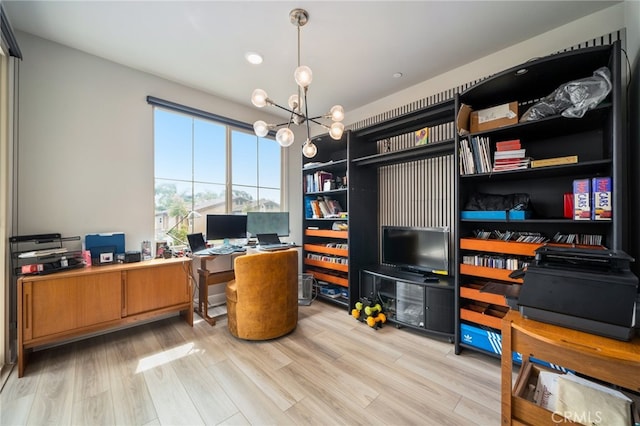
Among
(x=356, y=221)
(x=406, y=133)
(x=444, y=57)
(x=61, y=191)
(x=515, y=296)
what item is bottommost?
(x=515, y=296)

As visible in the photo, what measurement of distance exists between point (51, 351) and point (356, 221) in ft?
10.5

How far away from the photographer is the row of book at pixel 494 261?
190 centimetres

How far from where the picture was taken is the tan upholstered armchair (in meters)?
2.26

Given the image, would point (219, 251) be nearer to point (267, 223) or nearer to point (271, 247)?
point (271, 247)

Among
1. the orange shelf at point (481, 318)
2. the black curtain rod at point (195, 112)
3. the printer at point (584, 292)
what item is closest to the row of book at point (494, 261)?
the orange shelf at point (481, 318)

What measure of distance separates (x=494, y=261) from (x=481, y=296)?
12.3 inches

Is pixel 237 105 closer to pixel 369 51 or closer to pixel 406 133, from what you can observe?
pixel 369 51

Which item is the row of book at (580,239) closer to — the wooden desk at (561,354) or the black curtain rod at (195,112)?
the wooden desk at (561,354)

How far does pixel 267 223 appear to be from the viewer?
3467mm

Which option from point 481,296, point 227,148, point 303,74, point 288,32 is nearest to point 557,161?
point 481,296

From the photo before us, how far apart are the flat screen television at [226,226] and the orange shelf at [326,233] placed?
3.06 ft

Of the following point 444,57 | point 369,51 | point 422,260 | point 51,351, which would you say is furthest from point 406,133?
point 51,351

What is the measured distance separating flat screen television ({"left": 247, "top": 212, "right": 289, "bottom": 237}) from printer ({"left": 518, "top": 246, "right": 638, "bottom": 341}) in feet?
9.51

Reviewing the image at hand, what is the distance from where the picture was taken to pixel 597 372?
2.82 ft
